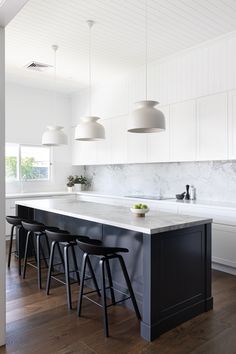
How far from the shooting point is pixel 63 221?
4.11 meters

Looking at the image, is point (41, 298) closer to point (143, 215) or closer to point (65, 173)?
point (143, 215)

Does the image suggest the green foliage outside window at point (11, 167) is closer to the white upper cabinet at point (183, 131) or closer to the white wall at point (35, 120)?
the white wall at point (35, 120)

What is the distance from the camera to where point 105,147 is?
6.38m

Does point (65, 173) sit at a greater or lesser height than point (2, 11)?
lesser

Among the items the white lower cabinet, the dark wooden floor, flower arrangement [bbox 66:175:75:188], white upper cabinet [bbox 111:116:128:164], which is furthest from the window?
the white lower cabinet

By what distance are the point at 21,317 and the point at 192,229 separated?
1.78 meters

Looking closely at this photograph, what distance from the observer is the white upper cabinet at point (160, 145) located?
4973 mm

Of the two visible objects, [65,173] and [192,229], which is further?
[65,173]

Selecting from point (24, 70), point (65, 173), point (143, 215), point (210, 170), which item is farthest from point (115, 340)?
point (65, 173)

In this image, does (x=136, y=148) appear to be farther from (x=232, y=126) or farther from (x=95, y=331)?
(x=95, y=331)

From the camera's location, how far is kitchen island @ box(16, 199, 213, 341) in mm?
2451

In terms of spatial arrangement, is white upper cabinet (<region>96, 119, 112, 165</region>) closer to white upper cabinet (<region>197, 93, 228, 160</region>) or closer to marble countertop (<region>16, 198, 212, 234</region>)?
white upper cabinet (<region>197, 93, 228, 160</region>)

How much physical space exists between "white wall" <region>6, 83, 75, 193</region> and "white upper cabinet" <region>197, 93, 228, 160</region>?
378 centimetres

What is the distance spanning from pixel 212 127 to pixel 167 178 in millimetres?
1486
